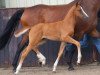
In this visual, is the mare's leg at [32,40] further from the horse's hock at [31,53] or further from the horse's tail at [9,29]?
the horse's hock at [31,53]

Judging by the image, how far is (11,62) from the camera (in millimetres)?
10836

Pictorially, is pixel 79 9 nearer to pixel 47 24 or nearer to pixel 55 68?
pixel 47 24

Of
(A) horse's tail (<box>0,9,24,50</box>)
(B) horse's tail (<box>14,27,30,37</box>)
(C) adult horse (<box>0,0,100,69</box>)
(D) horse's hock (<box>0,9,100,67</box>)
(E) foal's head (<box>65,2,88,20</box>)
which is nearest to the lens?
(E) foal's head (<box>65,2,88,20</box>)

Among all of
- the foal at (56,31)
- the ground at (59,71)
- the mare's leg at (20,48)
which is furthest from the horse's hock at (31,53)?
the foal at (56,31)

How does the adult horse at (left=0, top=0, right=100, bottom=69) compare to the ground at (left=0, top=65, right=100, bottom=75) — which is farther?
the adult horse at (left=0, top=0, right=100, bottom=69)

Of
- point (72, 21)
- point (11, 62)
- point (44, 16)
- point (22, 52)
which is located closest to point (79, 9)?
point (72, 21)

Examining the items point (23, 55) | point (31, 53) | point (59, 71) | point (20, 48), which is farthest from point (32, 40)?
point (31, 53)

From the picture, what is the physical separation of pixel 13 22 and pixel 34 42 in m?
1.22

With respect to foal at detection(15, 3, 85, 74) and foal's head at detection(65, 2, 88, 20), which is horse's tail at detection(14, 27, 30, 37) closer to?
foal at detection(15, 3, 85, 74)

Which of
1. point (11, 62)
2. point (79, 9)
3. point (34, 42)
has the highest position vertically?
point (79, 9)

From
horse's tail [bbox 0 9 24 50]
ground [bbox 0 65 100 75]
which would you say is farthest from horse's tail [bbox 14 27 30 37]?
ground [bbox 0 65 100 75]

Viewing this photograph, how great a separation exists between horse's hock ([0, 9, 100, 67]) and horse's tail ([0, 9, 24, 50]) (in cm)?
45

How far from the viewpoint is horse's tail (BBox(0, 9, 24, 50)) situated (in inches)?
403

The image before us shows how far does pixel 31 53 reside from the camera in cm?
1079
